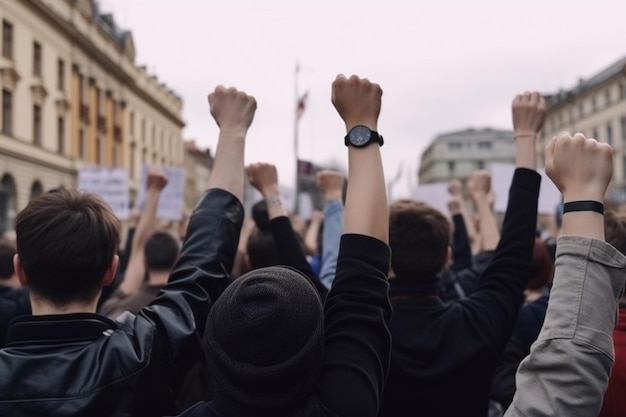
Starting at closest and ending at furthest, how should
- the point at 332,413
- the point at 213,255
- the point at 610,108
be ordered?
the point at 332,413 → the point at 213,255 → the point at 610,108

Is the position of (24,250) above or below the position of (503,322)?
above

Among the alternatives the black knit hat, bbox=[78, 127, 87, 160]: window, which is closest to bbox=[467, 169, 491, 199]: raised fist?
the black knit hat

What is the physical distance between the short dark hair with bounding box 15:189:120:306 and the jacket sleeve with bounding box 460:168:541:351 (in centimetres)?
122

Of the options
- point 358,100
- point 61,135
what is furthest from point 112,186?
point 61,135

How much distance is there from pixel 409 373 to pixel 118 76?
135 feet

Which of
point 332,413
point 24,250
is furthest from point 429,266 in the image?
point 24,250

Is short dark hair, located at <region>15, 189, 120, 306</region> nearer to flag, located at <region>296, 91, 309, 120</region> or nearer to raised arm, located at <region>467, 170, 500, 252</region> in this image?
raised arm, located at <region>467, 170, 500, 252</region>

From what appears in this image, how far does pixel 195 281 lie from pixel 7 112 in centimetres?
2807

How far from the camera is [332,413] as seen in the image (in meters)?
1.57

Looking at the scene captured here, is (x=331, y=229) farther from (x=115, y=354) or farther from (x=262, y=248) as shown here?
(x=115, y=354)

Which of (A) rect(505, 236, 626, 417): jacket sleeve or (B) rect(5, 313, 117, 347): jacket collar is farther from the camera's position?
(B) rect(5, 313, 117, 347): jacket collar

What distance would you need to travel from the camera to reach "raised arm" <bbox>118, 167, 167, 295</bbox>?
3980 millimetres

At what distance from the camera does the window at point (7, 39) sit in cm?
2655

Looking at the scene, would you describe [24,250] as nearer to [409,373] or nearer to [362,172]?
[362,172]
